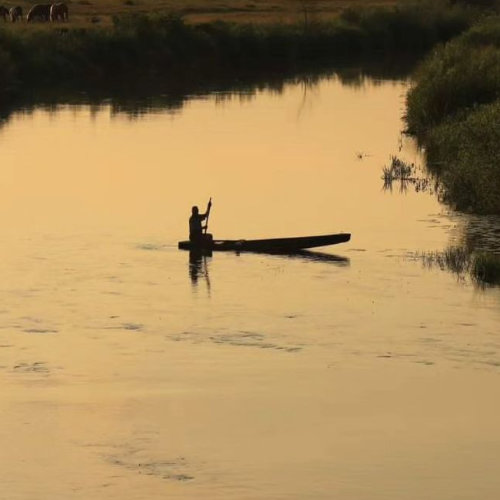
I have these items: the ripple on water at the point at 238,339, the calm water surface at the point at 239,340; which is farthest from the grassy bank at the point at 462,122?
the ripple on water at the point at 238,339

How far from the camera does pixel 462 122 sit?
38562 millimetres

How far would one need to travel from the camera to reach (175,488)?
58.9 ft

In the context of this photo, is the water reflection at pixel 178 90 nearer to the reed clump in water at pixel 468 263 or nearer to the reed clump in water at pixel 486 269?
the reed clump in water at pixel 468 263

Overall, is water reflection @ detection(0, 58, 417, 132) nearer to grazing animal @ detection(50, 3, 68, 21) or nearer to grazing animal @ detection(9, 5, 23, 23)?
grazing animal @ detection(50, 3, 68, 21)

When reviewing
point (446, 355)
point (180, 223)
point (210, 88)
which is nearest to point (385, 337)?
point (446, 355)

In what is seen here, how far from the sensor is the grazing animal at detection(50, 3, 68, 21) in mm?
79875

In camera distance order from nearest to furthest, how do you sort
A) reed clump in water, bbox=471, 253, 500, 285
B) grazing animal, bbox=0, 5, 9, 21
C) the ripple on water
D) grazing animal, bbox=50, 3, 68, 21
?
the ripple on water, reed clump in water, bbox=471, 253, 500, 285, grazing animal, bbox=50, 3, 68, 21, grazing animal, bbox=0, 5, 9, 21

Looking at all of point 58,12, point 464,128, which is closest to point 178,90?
point 58,12

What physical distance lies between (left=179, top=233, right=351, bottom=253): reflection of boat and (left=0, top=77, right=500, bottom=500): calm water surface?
8.2 inches

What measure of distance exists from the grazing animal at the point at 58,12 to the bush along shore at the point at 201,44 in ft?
11.2

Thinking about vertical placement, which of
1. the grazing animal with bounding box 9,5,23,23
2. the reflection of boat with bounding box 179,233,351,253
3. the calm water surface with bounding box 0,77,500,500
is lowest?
the calm water surface with bounding box 0,77,500,500

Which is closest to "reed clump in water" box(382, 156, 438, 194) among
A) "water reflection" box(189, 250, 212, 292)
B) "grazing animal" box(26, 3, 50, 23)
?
"water reflection" box(189, 250, 212, 292)

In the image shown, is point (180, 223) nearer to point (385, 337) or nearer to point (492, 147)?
point (492, 147)

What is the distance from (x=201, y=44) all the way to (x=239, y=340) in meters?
50.0
